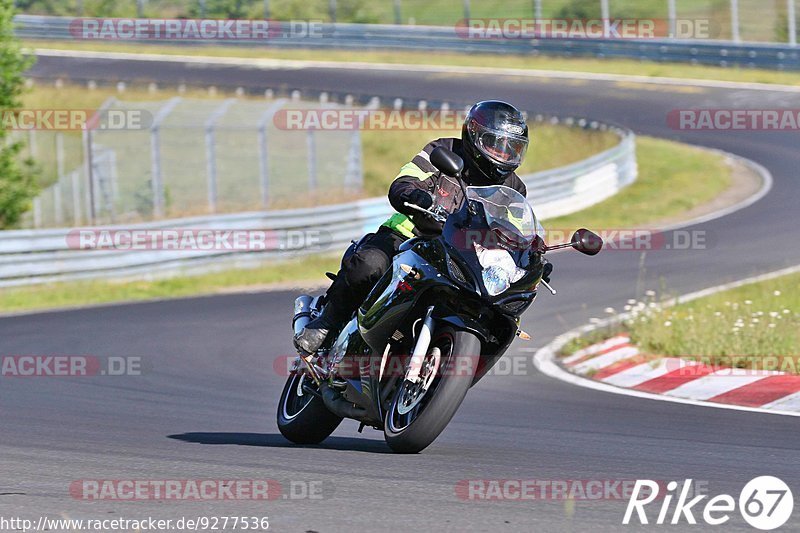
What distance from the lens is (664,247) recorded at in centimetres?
2039

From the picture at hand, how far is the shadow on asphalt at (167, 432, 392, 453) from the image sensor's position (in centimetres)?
757

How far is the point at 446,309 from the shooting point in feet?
22.0

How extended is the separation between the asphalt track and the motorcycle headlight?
878 millimetres

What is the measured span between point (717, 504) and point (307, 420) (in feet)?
10.8

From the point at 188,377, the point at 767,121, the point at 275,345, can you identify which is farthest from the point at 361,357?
the point at 767,121

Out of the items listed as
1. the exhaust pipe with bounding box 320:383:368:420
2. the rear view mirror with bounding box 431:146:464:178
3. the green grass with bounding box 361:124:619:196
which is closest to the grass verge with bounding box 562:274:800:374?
the exhaust pipe with bounding box 320:383:368:420

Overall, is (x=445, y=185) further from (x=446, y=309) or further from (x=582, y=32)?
(x=582, y=32)

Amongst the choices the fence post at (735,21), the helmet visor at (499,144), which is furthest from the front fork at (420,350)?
the fence post at (735,21)

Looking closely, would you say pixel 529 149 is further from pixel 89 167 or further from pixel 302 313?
pixel 302 313

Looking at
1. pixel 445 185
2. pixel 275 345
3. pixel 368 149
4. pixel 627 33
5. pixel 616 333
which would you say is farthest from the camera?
pixel 627 33

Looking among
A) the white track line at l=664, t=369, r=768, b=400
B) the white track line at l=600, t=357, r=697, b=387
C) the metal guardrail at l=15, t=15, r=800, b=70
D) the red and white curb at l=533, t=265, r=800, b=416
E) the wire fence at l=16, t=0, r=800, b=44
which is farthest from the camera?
the wire fence at l=16, t=0, r=800, b=44

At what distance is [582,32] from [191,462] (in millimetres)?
40025

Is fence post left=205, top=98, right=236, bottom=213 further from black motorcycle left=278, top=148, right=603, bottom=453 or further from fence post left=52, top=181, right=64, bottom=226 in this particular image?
black motorcycle left=278, top=148, right=603, bottom=453

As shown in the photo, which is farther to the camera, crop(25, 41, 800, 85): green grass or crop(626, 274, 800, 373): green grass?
crop(25, 41, 800, 85): green grass
